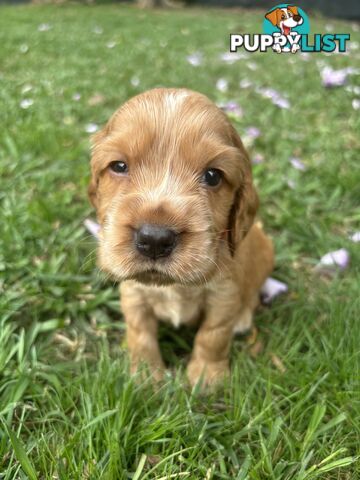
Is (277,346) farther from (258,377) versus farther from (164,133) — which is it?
(164,133)

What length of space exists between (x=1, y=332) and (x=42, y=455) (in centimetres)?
75

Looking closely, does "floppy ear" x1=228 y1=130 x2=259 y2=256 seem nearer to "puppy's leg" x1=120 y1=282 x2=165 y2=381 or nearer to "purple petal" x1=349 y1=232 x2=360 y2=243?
"puppy's leg" x1=120 y1=282 x2=165 y2=381

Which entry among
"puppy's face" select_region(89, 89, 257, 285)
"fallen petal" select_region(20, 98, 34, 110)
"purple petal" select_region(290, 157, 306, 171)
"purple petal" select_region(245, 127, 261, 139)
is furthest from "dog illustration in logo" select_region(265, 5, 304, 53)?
"puppy's face" select_region(89, 89, 257, 285)

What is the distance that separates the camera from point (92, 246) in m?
3.15

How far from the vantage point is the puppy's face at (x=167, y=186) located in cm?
177

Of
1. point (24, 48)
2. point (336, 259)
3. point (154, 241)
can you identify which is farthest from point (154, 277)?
point (24, 48)

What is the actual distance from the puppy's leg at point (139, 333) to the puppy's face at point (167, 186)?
442 millimetres

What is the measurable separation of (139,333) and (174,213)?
2.95 feet

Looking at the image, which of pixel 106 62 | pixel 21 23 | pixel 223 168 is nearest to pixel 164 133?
pixel 223 168

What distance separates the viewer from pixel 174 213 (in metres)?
1.79

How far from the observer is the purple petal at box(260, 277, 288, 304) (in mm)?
2963

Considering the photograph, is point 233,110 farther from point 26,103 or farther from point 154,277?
point 154,277

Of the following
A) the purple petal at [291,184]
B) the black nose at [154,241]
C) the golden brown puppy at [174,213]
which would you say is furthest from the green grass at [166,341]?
the black nose at [154,241]

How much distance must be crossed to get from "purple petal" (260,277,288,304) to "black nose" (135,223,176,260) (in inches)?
54.5
